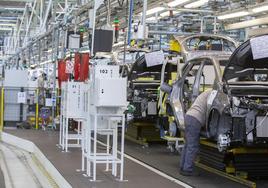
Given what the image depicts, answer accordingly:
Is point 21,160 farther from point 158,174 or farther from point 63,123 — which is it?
point 158,174

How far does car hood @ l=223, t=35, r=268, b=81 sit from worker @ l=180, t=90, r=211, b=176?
569mm

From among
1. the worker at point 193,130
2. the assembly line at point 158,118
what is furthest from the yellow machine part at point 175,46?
the worker at point 193,130

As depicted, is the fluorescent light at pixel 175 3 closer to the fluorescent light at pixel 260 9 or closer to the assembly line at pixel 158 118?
the assembly line at pixel 158 118

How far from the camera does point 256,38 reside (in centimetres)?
628

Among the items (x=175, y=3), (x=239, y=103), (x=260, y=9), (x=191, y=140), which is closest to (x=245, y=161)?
(x=191, y=140)

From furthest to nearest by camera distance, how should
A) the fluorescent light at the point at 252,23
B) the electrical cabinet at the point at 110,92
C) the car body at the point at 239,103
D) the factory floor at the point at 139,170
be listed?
the fluorescent light at the point at 252,23 → the factory floor at the point at 139,170 → the electrical cabinet at the point at 110,92 → the car body at the point at 239,103

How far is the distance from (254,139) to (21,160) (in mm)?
5759

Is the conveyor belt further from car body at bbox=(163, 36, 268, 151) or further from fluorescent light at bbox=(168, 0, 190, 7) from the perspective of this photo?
fluorescent light at bbox=(168, 0, 190, 7)

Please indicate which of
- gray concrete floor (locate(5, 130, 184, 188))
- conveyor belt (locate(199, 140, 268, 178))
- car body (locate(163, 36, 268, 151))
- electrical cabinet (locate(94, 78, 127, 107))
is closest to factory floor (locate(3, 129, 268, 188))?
gray concrete floor (locate(5, 130, 184, 188))

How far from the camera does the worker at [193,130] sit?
728 centimetres

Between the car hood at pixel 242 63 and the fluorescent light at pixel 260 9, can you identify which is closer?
the car hood at pixel 242 63

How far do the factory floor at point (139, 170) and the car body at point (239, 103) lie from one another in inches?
23.1

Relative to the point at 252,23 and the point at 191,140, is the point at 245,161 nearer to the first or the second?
the point at 191,140

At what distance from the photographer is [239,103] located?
20.9 ft
